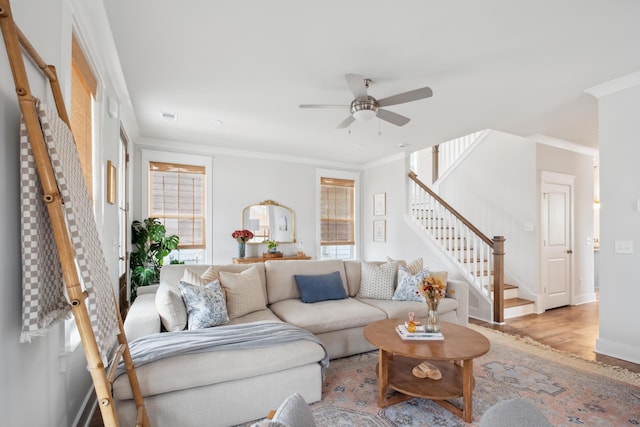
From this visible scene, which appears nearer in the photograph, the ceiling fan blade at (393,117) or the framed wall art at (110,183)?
the framed wall art at (110,183)

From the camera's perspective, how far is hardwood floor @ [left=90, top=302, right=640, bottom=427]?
316 centimetres

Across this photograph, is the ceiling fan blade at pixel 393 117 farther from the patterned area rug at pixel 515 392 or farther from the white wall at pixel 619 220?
the patterned area rug at pixel 515 392

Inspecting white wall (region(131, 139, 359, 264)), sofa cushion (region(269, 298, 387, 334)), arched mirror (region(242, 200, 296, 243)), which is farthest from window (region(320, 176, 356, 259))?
sofa cushion (region(269, 298, 387, 334))

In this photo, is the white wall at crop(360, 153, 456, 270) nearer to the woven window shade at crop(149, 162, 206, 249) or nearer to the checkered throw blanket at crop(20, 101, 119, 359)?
the woven window shade at crop(149, 162, 206, 249)

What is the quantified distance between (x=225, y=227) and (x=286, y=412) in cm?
486

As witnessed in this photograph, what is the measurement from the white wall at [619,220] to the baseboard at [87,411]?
4.36m

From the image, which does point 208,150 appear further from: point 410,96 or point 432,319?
point 432,319

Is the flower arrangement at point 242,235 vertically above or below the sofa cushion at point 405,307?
above

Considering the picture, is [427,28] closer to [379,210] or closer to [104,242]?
[104,242]

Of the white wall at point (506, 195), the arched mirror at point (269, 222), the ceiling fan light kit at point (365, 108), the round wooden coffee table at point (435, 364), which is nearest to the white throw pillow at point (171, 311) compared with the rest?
the round wooden coffee table at point (435, 364)

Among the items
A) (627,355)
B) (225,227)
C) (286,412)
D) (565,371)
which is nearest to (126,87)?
(225,227)

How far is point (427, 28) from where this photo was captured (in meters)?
2.22

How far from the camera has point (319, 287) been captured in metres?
3.37

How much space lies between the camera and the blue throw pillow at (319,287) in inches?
130
